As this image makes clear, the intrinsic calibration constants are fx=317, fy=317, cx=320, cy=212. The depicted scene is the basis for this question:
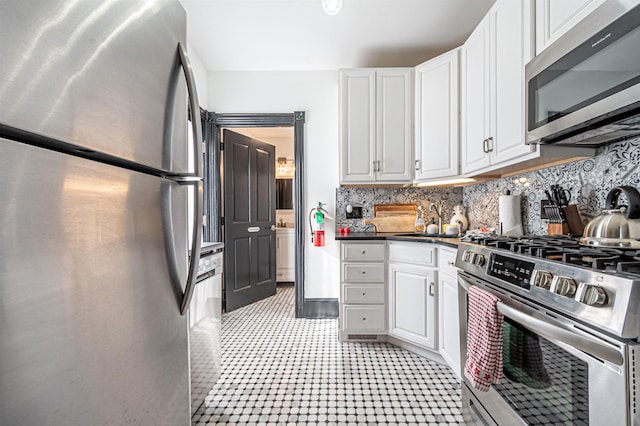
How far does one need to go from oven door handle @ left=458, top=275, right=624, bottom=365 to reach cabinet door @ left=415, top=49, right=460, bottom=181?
60.1 inches

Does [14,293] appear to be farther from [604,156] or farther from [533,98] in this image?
[604,156]

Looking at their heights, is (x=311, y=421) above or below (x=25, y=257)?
below

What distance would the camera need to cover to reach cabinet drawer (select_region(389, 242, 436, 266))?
2.35 m

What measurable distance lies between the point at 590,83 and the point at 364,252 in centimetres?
181

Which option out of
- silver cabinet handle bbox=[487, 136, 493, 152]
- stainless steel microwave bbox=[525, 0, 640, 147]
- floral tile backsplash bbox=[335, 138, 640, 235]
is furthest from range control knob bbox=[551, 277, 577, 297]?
silver cabinet handle bbox=[487, 136, 493, 152]

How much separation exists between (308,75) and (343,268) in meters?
2.11

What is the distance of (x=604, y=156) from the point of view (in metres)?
1.58

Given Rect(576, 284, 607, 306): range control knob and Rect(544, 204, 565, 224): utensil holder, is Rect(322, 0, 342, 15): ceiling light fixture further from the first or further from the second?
Rect(576, 284, 607, 306): range control knob

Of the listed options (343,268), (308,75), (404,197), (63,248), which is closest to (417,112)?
(404,197)

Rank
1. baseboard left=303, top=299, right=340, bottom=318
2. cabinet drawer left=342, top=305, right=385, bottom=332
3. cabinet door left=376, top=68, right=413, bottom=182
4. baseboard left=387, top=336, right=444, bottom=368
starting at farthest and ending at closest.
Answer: baseboard left=303, top=299, right=340, bottom=318 → cabinet door left=376, top=68, right=413, bottom=182 → cabinet drawer left=342, top=305, right=385, bottom=332 → baseboard left=387, top=336, right=444, bottom=368

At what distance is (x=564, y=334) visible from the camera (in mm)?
977

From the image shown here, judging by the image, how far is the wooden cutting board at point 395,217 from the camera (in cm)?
322

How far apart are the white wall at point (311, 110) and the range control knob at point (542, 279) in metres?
2.39

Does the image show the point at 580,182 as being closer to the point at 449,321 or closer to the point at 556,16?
the point at 556,16
